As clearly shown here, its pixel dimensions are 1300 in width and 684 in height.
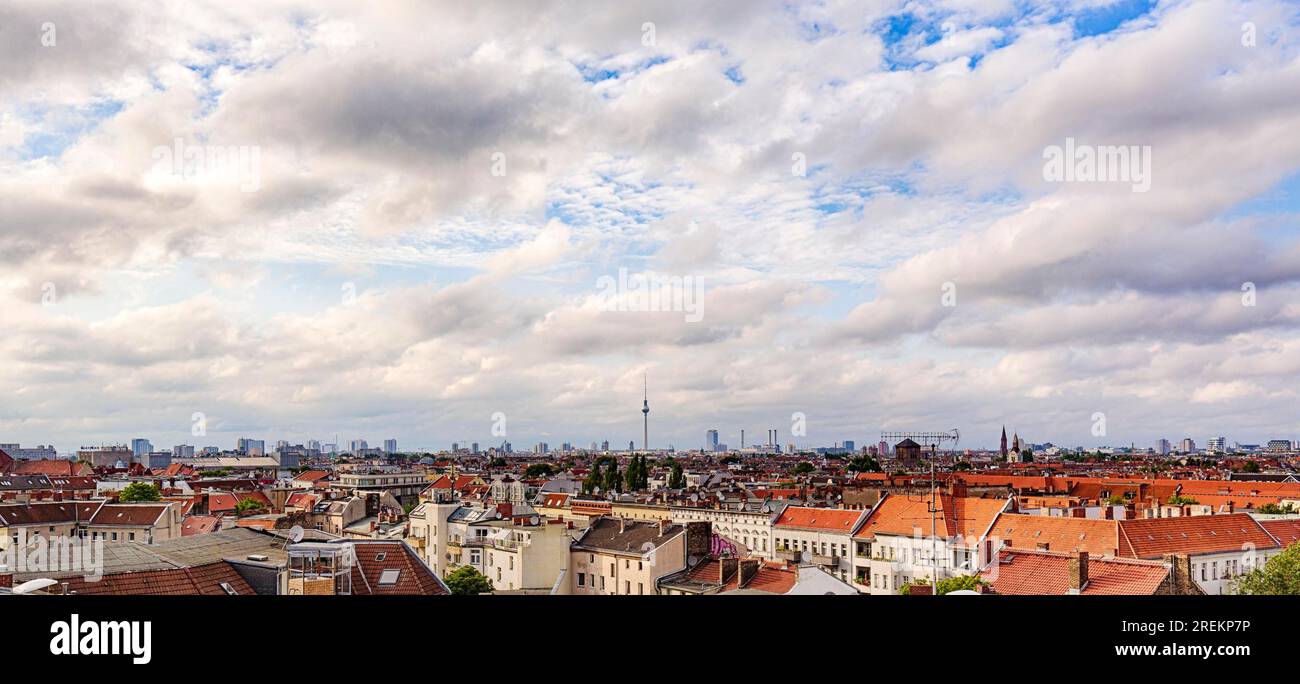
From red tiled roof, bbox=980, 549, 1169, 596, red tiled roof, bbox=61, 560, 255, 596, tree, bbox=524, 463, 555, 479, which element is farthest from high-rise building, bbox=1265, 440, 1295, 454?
red tiled roof, bbox=61, 560, 255, 596

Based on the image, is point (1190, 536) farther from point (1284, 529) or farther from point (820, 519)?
point (820, 519)

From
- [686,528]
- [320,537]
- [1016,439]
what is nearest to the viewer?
[320,537]

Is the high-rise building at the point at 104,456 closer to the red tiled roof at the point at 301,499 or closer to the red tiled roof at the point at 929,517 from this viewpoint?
the red tiled roof at the point at 301,499
